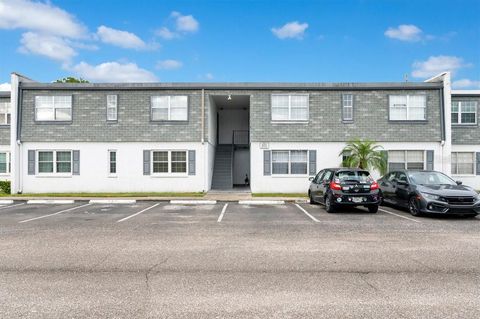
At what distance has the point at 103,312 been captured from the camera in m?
4.38

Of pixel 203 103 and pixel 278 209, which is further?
pixel 203 103

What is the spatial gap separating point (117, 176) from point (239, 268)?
16562 mm

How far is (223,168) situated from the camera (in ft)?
79.1

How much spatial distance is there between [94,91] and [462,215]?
747 inches

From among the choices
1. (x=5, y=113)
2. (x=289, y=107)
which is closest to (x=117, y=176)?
(x=5, y=113)

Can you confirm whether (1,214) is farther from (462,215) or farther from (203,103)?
(462,215)

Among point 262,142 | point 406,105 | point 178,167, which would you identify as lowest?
point 178,167

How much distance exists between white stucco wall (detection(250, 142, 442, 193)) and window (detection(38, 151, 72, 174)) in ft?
A: 34.8

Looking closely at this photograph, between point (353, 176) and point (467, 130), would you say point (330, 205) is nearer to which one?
point (353, 176)

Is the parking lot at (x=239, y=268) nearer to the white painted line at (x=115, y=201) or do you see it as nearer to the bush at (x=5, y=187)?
the white painted line at (x=115, y=201)

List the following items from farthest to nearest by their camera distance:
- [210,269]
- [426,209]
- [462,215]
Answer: [462,215] → [426,209] → [210,269]

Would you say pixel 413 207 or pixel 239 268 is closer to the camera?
pixel 239 268

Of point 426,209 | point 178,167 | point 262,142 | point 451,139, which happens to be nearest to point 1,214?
point 178,167

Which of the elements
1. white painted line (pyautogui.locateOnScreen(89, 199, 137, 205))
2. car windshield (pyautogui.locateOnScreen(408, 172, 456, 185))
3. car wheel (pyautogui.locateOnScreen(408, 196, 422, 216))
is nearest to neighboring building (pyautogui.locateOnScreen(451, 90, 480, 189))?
car windshield (pyautogui.locateOnScreen(408, 172, 456, 185))
